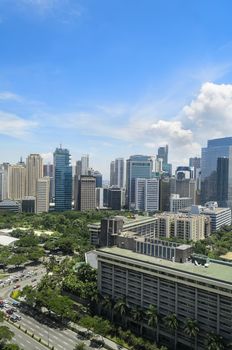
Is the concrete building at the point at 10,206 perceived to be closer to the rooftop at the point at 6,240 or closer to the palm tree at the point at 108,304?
the rooftop at the point at 6,240

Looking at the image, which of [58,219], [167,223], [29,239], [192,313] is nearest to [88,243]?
[29,239]

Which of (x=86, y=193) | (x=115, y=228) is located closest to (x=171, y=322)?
(x=115, y=228)

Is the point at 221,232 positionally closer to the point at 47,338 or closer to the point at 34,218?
the point at 34,218

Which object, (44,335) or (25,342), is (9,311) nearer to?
(44,335)

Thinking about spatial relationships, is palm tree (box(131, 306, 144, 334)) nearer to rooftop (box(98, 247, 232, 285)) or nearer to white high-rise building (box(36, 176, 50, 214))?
rooftop (box(98, 247, 232, 285))

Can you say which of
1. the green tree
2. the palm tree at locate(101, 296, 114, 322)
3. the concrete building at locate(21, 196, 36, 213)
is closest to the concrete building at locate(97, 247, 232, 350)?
the palm tree at locate(101, 296, 114, 322)

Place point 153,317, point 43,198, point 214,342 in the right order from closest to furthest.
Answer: point 214,342, point 153,317, point 43,198
